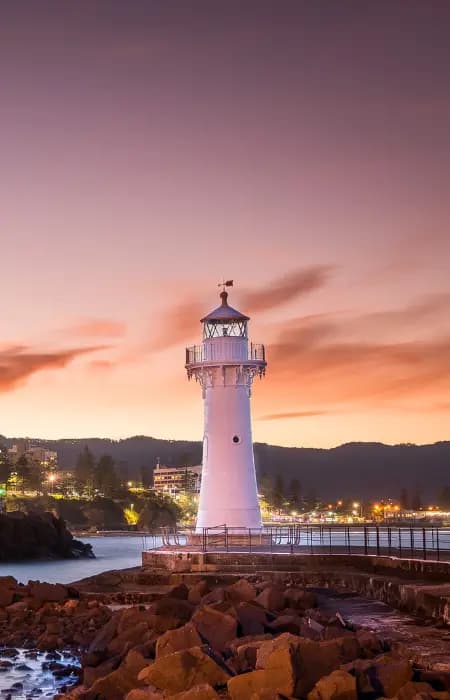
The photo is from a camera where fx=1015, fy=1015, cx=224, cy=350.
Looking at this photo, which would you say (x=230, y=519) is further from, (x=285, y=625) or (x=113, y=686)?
(x=113, y=686)

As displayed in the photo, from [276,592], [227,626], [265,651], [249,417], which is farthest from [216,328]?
[265,651]

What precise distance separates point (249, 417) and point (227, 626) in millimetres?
17113

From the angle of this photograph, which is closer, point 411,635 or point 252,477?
point 411,635

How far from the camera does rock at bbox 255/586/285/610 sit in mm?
18062

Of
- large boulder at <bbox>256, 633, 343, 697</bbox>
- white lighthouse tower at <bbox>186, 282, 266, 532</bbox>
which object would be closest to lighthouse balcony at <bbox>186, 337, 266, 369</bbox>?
white lighthouse tower at <bbox>186, 282, 266, 532</bbox>

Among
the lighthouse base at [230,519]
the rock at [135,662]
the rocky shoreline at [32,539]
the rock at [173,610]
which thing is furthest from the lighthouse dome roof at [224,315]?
the rocky shoreline at [32,539]

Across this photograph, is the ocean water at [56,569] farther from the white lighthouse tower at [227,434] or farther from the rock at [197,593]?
the rock at [197,593]

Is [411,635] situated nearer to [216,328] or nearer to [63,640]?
[63,640]

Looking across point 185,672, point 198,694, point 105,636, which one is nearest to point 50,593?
point 105,636

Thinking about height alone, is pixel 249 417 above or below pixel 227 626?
above

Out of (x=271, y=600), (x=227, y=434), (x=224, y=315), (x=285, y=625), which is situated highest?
(x=224, y=315)

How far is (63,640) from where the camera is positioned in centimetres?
1909

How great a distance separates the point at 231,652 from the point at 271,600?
4651mm

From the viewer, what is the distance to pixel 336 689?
10.7 metres
